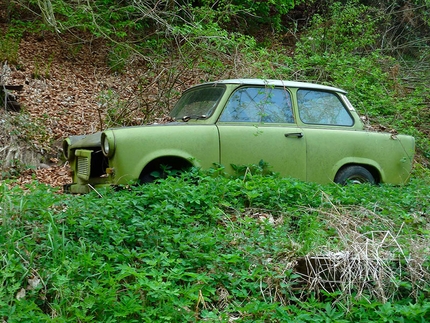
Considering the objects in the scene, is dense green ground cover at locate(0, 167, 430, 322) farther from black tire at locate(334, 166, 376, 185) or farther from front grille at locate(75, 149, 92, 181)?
black tire at locate(334, 166, 376, 185)

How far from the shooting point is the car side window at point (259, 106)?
7.00 metres

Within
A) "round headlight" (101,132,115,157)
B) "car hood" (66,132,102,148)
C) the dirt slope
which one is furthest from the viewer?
the dirt slope

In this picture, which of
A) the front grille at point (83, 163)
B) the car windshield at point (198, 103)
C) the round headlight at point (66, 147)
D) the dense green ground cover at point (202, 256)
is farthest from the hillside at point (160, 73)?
the dense green ground cover at point (202, 256)

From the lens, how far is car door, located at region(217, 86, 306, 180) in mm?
6766

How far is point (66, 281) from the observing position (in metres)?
4.13

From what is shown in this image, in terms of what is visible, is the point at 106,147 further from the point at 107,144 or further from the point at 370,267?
the point at 370,267

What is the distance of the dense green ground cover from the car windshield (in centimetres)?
135

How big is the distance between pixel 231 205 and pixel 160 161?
1.16m

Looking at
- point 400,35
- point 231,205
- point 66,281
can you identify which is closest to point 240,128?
point 231,205

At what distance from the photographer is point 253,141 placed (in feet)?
22.5

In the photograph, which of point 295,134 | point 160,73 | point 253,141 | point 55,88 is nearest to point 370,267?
point 253,141

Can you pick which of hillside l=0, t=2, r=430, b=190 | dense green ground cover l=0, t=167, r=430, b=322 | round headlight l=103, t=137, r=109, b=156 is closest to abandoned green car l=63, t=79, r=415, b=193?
round headlight l=103, t=137, r=109, b=156

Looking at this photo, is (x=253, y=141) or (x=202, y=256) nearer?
(x=202, y=256)

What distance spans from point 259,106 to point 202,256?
2921 millimetres
